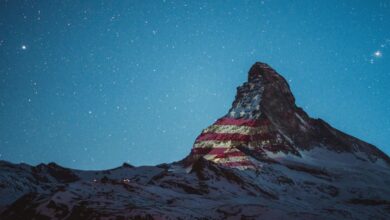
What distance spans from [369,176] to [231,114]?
50.6 metres

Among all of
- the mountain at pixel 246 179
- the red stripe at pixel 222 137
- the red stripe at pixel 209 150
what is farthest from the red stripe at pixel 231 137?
the red stripe at pixel 209 150

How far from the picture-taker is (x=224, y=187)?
42500 millimetres

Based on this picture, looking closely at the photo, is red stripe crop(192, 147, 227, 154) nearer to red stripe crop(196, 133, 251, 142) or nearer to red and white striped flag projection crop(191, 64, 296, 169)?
red and white striped flag projection crop(191, 64, 296, 169)

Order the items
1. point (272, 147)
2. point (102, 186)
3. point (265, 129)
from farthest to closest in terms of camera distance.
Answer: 1. point (265, 129)
2. point (272, 147)
3. point (102, 186)

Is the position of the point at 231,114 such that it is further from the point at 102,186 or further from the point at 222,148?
the point at 102,186


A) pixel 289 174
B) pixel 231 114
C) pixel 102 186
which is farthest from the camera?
pixel 231 114

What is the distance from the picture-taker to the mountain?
23500 millimetres

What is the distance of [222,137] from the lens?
103 meters

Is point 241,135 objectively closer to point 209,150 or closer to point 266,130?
point 266,130

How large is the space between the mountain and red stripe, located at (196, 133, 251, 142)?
386 mm

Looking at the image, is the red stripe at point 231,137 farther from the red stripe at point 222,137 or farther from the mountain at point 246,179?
the mountain at point 246,179

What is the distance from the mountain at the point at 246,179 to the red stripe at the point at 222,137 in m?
0.39

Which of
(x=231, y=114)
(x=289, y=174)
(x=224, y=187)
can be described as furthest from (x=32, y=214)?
(x=231, y=114)

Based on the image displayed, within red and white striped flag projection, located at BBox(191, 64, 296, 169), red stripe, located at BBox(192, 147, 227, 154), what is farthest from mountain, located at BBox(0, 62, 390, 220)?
red stripe, located at BBox(192, 147, 227, 154)
